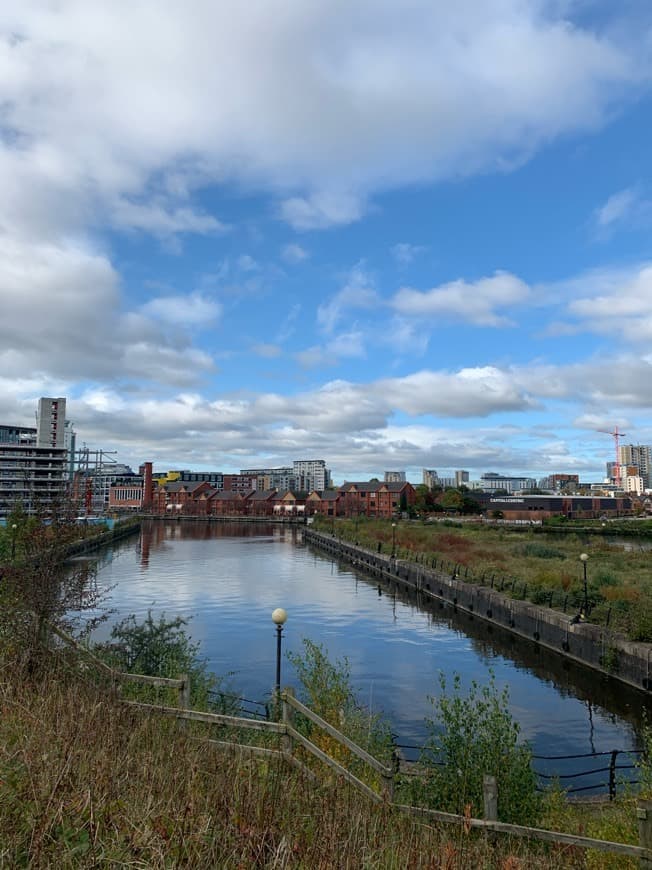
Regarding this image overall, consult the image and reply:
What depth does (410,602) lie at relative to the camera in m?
47.0

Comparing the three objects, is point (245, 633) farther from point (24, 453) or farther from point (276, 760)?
point (24, 453)

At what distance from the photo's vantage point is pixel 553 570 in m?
44.3

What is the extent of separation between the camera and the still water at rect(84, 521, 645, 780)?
22.1 m

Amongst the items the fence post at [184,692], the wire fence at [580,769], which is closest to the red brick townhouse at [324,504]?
the wire fence at [580,769]

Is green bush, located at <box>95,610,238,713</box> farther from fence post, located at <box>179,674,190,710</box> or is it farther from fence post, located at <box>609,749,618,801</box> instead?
fence post, located at <box>609,749,618,801</box>

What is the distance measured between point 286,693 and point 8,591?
7.87 meters

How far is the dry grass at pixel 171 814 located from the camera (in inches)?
217

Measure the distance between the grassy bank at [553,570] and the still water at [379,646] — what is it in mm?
2981

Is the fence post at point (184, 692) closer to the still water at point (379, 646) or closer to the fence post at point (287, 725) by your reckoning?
the fence post at point (287, 725)

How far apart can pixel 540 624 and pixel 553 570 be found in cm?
1334

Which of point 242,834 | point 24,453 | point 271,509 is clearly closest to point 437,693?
point 242,834

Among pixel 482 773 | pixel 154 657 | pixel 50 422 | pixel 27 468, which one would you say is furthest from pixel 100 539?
pixel 482 773

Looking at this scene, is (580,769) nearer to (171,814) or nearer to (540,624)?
(540,624)

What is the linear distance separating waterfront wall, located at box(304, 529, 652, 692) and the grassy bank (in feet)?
3.11
